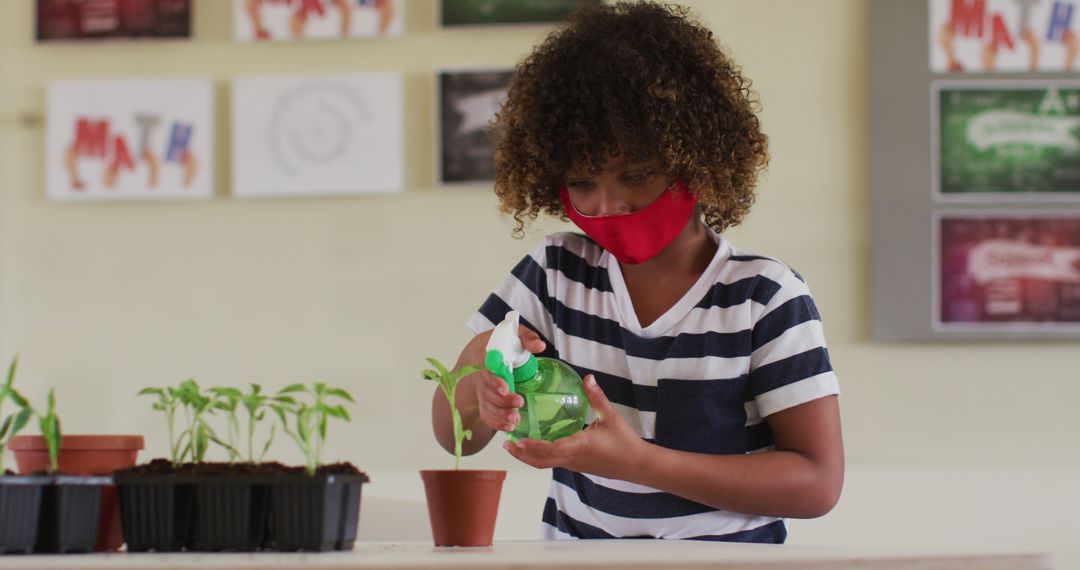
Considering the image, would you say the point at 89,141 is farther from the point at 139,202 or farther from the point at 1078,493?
the point at 1078,493

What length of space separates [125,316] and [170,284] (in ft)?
0.35

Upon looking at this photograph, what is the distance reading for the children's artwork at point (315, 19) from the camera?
7.10 feet

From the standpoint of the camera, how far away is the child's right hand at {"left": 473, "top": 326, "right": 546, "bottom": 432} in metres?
0.90

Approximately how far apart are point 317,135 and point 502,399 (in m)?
1.38

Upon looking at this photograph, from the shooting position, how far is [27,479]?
792 millimetres

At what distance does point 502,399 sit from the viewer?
0.91m

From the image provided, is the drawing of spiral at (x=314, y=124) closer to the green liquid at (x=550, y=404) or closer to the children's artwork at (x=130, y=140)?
the children's artwork at (x=130, y=140)

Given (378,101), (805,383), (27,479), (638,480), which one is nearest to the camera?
(27,479)

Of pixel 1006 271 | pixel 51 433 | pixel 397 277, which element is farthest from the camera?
pixel 397 277

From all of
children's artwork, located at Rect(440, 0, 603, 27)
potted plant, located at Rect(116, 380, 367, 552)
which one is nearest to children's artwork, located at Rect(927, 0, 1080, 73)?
children's artwork, located at Rect(440, 0, 603, 27)

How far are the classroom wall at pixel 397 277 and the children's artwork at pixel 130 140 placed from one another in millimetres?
31

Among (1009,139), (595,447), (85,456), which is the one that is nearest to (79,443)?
(85,456)

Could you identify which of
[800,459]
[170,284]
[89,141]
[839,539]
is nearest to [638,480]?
[800,459]

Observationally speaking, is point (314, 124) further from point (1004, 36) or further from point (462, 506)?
point (462, 506)
